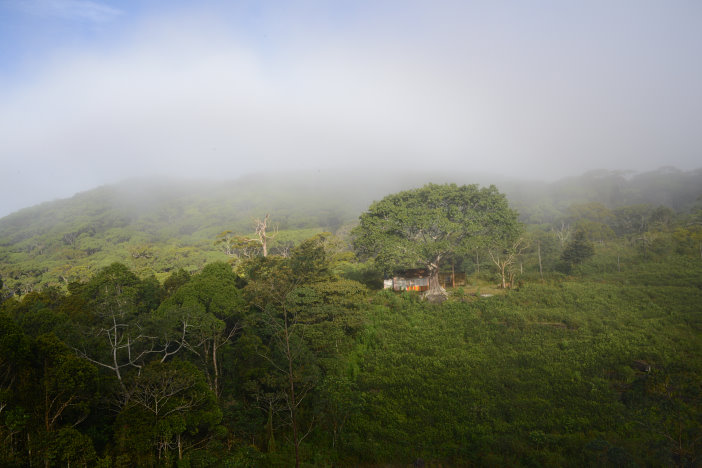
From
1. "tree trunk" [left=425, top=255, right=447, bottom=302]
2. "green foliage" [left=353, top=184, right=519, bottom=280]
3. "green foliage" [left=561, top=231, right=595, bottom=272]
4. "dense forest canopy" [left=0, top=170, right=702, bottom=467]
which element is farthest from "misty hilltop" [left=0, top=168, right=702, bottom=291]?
"green foliage" [left=561, top=231, right=595, bottom=272]

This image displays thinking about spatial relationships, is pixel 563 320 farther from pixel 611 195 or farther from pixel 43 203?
pixel 43 203

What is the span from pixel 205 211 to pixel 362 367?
332ft

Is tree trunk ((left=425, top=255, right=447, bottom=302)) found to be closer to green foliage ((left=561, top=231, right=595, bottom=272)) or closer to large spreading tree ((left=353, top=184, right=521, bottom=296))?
large spreading tree ((left=353, top=184, right=521, bottom=296))

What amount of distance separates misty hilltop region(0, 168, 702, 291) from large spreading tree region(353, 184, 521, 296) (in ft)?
88.1

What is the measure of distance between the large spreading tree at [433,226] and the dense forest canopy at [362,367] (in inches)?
13.9

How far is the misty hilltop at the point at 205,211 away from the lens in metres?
49.3

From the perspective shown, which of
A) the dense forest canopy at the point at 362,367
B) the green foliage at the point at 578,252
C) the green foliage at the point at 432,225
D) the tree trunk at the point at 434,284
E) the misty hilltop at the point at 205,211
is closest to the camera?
the dense forest canopy at the point at 362,367

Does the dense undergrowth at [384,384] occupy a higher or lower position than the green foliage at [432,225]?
lower

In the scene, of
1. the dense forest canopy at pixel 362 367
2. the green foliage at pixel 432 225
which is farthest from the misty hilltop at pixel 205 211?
the green foliage at pixel 432 225

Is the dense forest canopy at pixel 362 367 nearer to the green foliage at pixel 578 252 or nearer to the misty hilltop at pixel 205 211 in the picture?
the green foliage at pixel 578 252

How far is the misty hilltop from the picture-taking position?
4934 cm

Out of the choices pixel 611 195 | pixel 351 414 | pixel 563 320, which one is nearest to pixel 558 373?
pixel 563 320

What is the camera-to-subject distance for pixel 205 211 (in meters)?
105

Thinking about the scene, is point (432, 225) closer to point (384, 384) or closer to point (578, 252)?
point (384, 384)
